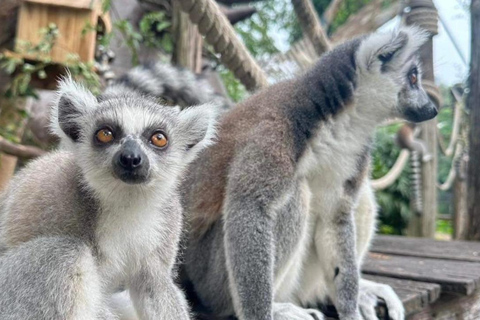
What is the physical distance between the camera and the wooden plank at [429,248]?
4263mm

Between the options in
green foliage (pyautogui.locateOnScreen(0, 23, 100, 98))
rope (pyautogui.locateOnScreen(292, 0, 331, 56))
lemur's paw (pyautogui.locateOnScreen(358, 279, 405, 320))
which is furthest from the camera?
rope (pyautogui.locateOnScreen(292, 0, 331, 56))

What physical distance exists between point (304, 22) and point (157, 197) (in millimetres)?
2448

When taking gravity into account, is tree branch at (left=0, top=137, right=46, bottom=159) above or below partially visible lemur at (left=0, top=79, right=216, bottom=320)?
below

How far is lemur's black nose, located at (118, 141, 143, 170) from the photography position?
1868mm

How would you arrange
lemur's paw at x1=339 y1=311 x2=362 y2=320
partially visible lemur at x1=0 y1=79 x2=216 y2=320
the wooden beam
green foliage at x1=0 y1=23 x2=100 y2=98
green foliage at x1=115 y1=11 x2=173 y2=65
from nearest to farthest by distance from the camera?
partially visible lemur at x1=0 y1=79 x2=216 y2=320, lemur's paw at x1=339 y1=311 x2=362 y2=320, green foliage at x1=0 y1=23 x2=100 y2=98, green foliage at x1=115 y1=11 x2=173 y2=65, the wooden beam

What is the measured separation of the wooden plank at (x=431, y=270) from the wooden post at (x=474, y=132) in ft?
6.26

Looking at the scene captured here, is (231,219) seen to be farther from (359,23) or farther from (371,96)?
(359,23)

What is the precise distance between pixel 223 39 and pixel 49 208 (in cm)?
183

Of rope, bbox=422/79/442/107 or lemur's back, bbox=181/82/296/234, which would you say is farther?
rope, bbox=422/79/442/107

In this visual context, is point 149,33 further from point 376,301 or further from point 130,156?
point 130,156

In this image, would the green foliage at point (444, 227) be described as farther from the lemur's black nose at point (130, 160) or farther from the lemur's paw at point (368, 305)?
the lemur's black nose at point (130, 160)

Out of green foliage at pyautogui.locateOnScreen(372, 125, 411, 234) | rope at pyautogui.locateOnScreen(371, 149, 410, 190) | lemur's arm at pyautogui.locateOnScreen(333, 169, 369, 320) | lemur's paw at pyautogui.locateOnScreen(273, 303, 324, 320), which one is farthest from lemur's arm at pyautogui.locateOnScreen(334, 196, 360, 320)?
green foliage at pyautogui.locateOnScreen(372, 125, 411, 234)

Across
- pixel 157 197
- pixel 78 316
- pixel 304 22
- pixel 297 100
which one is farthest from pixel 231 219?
pixel 304 22

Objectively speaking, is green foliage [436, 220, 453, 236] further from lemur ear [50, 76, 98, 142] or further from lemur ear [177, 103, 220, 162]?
lemur ear [50, 76, 98, 142]
